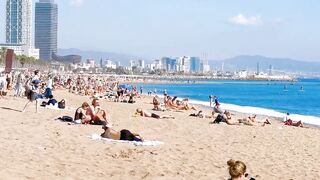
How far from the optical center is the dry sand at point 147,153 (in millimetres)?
9281

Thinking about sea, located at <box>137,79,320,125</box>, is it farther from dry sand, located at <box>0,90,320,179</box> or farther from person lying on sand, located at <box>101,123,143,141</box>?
person lying on sand, located at <box>101,123,143,141</box>

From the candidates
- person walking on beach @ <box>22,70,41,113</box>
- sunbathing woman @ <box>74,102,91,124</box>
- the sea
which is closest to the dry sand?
sunbathing woman @ <box>74,102,91,124</box>

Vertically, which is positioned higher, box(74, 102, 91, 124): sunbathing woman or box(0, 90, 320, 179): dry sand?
box(74, 102, 91, 124): sunbathing woman

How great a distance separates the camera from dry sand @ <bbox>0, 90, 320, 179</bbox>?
30.5 ft

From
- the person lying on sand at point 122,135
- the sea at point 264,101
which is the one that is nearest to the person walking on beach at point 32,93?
the person lying on sand at point 122,135

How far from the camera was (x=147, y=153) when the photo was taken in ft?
36.6

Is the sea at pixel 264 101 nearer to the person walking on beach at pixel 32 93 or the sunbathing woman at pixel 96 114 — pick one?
the person walking on beach at pixel 32 93

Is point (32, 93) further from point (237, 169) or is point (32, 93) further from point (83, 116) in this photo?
point (237, 169)

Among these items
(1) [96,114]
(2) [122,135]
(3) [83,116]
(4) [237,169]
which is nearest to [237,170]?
(4) [237,169]

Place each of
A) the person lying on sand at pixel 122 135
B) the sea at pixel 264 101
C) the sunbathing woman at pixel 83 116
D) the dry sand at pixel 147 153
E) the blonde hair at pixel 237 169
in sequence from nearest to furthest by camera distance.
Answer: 1. the blonde hair at pixel 237 169
2. the dry sand at pixel 147 153
3. the person lying on sand at pixel 122 135
4. the sunbathing woman at pixel 83 116
5. the sea at pixel 264 101

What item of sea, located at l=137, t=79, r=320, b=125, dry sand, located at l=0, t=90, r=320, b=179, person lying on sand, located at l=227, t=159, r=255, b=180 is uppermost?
person lying on sand, located at l=227, t=159, r=255, b=180

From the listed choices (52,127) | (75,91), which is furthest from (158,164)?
(75,91)

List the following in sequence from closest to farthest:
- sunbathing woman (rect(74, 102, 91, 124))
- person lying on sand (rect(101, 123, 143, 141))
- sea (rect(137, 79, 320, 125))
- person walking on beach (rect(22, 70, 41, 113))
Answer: person lying on sand (rect(101, 123, 143, 141)) → sunbathing woman (rect(74, 102, 91, 124)) → person walking on beach (rect(22, 70, 41, 113)) → sea (rect(137, 79, 320, 125))

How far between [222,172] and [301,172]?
1.61m
